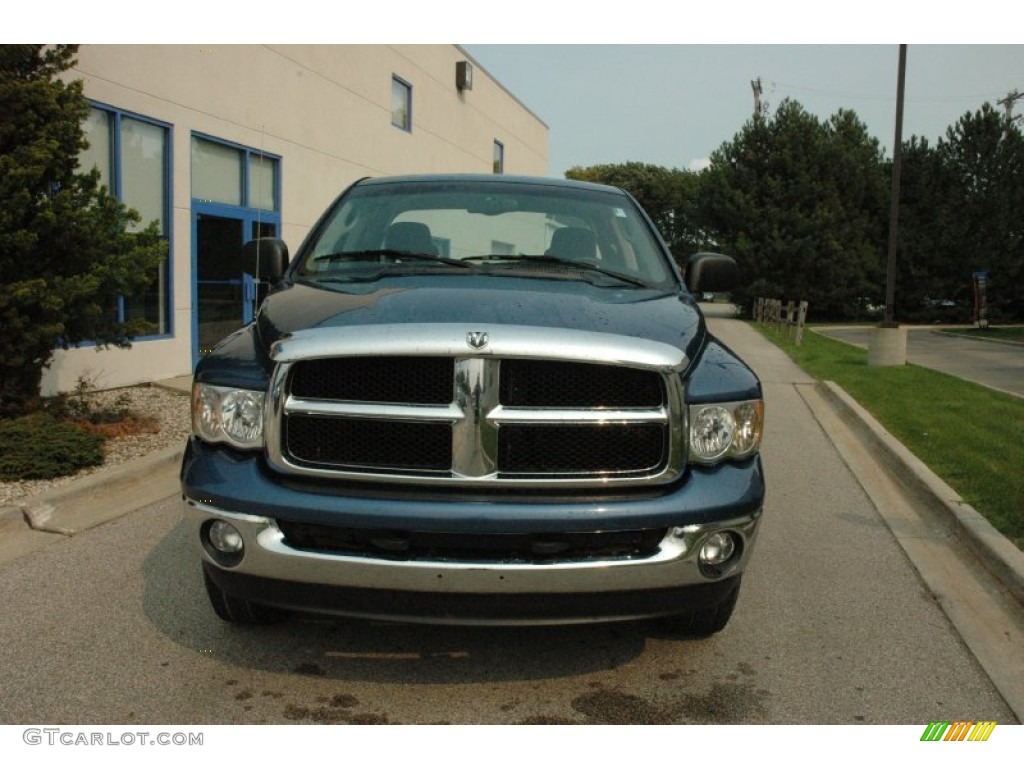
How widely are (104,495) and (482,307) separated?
3.65m

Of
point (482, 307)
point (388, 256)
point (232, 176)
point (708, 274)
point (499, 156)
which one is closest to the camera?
point (482, 307)

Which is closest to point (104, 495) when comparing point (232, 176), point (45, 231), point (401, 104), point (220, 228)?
point (45, 231)

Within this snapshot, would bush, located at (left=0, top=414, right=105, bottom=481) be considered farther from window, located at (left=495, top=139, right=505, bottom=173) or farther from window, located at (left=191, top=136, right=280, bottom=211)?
window, located at (left=495, top=139, right=505, bottom=173)

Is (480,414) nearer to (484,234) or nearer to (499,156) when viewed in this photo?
(484,234)

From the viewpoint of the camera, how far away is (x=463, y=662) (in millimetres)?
3518

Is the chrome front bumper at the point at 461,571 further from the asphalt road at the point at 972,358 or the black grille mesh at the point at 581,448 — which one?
the asphalt road at the point at 972,358

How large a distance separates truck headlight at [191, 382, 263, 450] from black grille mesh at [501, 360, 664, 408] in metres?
0.84

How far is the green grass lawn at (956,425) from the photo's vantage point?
20.1ft

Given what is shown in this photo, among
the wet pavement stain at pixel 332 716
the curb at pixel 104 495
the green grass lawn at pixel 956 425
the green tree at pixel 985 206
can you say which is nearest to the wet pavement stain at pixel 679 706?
the wet pavement stain at pixel 332 716

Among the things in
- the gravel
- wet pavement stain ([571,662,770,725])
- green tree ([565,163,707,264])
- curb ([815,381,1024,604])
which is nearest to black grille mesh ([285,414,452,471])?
wet pavement stain ([571,662,770,725])

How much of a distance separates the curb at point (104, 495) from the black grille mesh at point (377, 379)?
281cm

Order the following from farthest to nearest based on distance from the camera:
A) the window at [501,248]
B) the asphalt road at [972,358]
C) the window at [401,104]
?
the window at [401,104] < the asphalt road at [972,358] < the window at [501,248]

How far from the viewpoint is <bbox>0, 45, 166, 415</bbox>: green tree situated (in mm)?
6510

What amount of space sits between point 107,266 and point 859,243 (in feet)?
124
